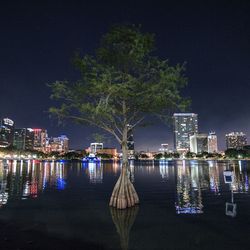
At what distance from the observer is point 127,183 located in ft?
68.6

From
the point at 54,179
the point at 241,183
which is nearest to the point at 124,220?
the point at 241,183

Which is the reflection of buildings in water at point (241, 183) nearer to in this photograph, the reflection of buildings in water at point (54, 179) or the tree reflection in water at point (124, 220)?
the tree reflection in water at point (124, 220)

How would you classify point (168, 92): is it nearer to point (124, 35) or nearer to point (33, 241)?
point (124, 35)

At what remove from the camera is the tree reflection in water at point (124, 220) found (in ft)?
45.2

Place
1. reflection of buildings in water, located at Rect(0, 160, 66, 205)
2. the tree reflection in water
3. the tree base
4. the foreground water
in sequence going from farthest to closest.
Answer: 1. reflection of buildings in water, located at Rect(0, 160, 66, 205)
2. the tree base
3. the tree reflection in water
4. the foreground water

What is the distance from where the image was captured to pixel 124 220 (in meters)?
17.7

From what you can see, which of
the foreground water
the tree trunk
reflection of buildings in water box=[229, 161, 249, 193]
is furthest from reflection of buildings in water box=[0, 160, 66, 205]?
reflection of buildings in water box=[229, 161, 249, 193]

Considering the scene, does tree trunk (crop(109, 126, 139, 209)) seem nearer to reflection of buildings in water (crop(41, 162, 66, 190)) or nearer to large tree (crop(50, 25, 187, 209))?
large tree (crop(50, 25, 187, 209))

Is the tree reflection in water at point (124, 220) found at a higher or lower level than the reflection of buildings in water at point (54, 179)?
lower

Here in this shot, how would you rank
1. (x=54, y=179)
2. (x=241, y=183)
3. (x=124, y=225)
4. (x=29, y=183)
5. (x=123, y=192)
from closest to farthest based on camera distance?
1. (x=124, y=225)
2. (x=123, y=192)
3. (x=241, y=183)
4. (x=29, y=183)
5. (x=54, y=179)

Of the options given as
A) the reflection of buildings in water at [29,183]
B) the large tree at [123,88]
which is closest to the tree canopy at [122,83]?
the large tree at [123,88]

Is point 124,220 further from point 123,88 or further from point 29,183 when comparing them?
point 29,183

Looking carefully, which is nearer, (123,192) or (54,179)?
(123,192)

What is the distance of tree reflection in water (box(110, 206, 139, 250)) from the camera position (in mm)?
13781
